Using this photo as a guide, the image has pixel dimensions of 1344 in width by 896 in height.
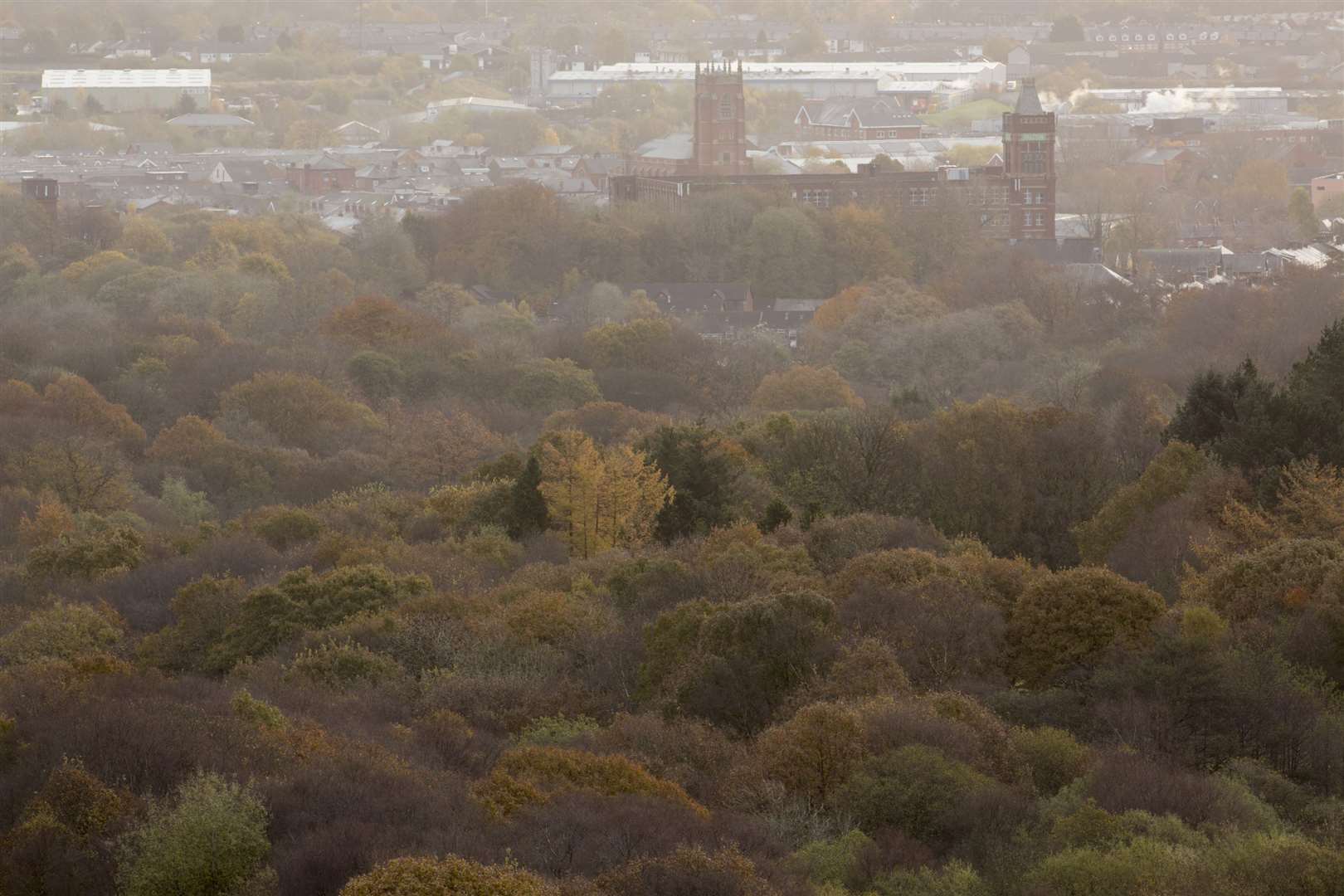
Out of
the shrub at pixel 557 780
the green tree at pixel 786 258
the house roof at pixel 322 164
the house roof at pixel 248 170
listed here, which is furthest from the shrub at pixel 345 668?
the house roof at pixel 248 170

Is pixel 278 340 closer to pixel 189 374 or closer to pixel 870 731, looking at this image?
pixel 189 374

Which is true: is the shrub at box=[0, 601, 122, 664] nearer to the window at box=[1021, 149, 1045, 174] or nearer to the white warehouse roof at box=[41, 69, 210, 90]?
the window at box=[1021, 149, 1045, 174]

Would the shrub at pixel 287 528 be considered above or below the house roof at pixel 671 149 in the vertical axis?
below

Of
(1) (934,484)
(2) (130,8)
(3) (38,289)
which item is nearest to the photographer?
(1) (934,484)

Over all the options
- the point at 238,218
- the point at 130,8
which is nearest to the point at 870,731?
the point at 238,218

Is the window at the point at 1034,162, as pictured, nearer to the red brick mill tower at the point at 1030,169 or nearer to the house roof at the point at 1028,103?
the red brick mill tower at the point at 1030,169

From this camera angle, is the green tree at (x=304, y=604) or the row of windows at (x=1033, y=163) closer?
the green tree at (x=304, y=604)
